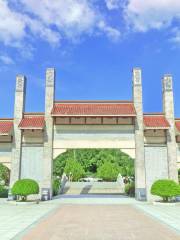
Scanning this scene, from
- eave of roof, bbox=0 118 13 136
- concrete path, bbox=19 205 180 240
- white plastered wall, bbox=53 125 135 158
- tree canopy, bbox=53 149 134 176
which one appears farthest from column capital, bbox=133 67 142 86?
tree canopy, bbox=53 149 134 176

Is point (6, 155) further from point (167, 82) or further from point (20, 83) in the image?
point (167, 82)

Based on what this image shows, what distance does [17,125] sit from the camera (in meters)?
26.5

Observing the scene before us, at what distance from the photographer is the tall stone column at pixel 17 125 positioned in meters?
25.8

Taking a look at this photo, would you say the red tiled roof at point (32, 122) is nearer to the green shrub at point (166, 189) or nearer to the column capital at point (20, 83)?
the column capital at point (20, 83)

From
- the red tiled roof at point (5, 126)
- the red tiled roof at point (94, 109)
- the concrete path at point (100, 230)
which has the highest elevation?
the red tiled roof at point (94, 109)

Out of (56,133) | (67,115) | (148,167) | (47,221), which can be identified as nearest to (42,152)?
(56,133)

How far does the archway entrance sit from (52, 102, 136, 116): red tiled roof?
16.9m

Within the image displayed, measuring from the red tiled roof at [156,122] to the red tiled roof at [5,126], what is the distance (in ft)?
37.2

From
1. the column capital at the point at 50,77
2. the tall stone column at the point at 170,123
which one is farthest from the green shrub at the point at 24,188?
the tall stone column at the point at 170,123

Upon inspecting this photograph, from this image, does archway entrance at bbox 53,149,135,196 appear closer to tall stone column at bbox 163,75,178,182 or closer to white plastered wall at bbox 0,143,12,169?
white plastered wall at bbox 0,143,12,169

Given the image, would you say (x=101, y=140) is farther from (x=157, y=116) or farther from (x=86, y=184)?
(x=86, y=184)

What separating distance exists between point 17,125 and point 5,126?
102 cm

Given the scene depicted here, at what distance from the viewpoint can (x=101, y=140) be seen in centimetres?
2628

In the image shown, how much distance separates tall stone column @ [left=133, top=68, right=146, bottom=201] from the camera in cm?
2561
